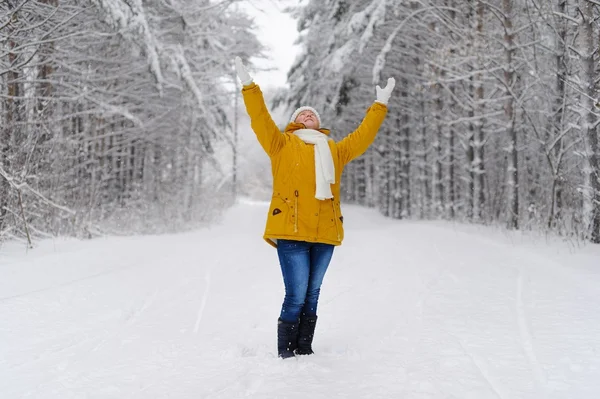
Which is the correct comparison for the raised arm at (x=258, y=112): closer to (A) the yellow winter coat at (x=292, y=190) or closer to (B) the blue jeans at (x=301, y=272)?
(A) the yellow winter coat at (x=292, y=190)

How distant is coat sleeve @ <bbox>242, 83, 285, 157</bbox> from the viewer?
323 cm

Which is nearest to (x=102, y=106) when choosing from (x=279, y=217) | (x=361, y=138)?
(x=361, y=138)

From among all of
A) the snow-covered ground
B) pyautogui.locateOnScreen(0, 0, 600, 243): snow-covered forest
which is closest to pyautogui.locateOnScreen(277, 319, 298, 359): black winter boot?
the snow-covered ground

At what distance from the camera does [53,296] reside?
16.1ft

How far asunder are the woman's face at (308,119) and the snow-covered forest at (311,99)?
13.7 feet

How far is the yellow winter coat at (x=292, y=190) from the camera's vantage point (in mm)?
3240

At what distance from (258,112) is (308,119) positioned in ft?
1.73

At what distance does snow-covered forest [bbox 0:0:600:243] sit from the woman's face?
4.18m

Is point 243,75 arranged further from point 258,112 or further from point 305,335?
point 305,335

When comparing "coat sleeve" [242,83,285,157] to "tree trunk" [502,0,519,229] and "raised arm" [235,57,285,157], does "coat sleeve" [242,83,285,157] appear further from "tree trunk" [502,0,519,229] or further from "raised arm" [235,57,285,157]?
"tree trunk" [502,0,519,229]

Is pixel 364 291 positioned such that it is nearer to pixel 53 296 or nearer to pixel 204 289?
pixel 204 289

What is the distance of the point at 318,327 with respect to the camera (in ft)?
13.9

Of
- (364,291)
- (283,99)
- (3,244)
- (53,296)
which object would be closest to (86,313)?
(53,296)

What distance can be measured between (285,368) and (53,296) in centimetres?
305
